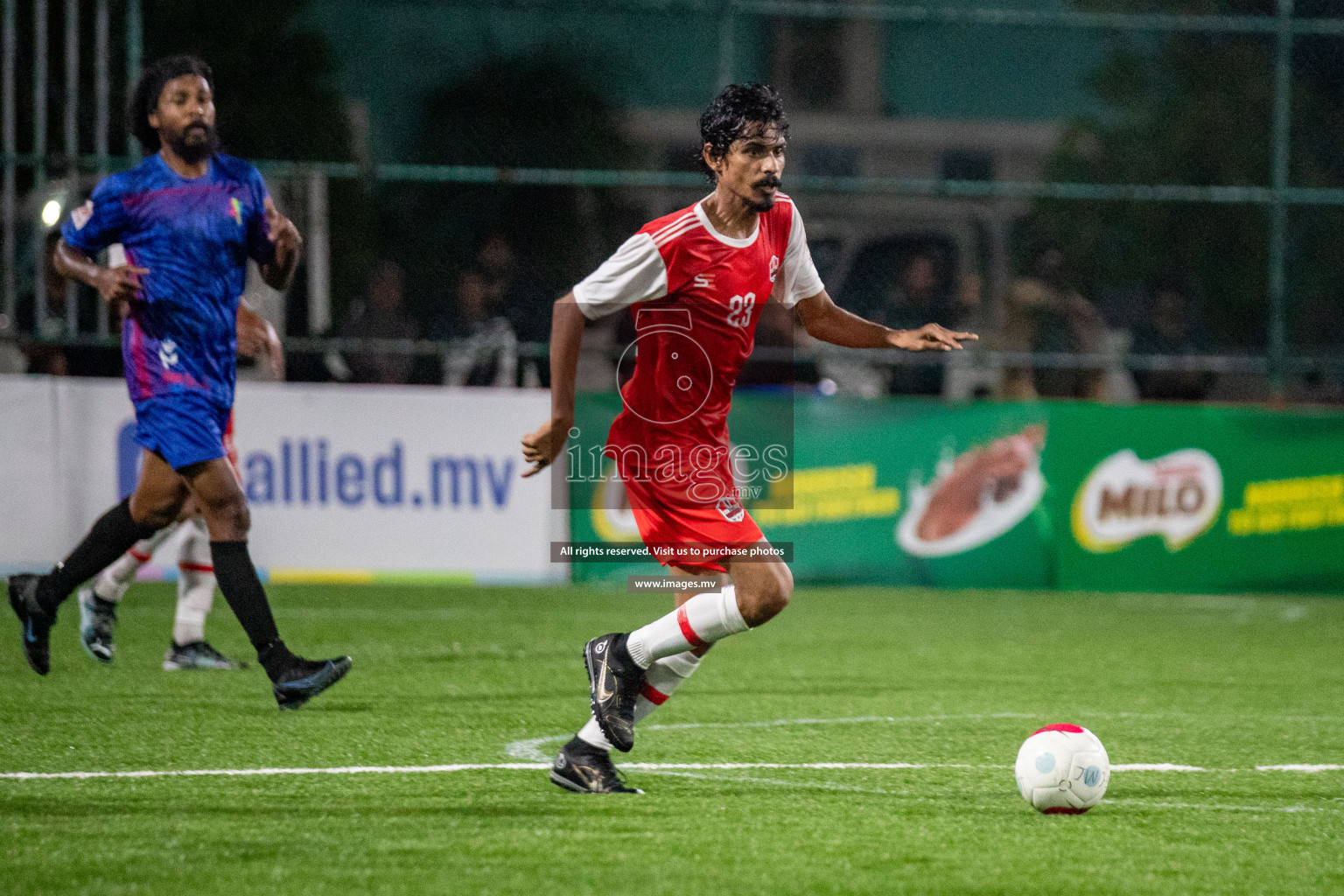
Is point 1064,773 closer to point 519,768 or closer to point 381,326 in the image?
point 519,768

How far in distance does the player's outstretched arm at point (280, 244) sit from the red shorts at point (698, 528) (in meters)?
2.13

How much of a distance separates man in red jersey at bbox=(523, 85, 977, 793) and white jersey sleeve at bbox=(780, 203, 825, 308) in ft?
0.66

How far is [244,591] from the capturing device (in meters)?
6.23

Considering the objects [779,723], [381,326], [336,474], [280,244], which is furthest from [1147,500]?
[280,244]

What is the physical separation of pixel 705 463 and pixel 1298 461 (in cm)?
749

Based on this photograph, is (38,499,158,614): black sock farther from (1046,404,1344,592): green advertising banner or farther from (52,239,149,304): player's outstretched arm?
(1046,404,1344,592): green advertising banner

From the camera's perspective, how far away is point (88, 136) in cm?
1233

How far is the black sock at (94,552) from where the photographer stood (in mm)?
6570

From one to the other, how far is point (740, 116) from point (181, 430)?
2458 mm

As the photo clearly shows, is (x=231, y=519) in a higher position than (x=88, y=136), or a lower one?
lower

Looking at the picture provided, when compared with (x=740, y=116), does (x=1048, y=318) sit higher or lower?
lower

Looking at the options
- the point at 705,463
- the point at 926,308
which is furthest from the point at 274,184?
the point at 705,463

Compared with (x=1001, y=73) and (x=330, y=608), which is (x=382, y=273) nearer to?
(x=330, y=608)

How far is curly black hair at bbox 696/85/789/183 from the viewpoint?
4980 mm
